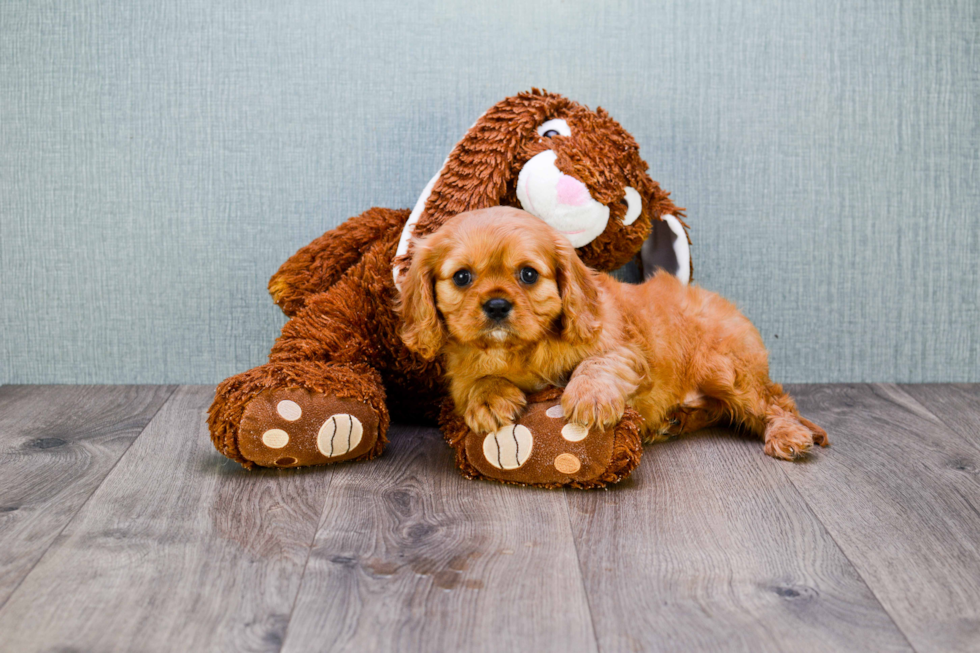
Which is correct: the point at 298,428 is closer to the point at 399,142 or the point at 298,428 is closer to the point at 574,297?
the point at 574,297

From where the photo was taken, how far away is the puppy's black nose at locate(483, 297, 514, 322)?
5.80ft

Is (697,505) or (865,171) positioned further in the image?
(865,171)

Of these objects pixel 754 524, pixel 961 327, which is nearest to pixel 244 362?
pixel 754 524

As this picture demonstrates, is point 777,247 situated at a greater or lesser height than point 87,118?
lesser

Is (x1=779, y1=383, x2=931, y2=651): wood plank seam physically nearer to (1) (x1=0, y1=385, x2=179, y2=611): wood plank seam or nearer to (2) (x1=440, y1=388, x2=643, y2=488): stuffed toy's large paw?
(2) (x1=440, y1=388, x2=643, y2=488): stuffed toy's large paw

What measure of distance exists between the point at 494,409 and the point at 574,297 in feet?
0.98

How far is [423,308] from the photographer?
74.2 inches

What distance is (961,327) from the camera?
2.74m

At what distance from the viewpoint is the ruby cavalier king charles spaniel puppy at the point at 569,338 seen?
1.82 m

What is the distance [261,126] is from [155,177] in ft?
1.18

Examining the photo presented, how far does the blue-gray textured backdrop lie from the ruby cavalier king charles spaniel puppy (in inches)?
21.4

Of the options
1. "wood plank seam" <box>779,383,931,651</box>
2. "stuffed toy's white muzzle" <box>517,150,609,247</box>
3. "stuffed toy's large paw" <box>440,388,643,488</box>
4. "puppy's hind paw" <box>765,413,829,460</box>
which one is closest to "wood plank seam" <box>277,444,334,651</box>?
"stuffed toy's large paw" <box>440,388,643,488</box>

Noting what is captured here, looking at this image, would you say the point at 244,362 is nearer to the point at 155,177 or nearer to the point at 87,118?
the point at 155,177

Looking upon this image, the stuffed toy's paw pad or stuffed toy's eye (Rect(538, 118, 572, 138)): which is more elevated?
stuffed toy's eye (Rect(538, 118, 572, 138))
